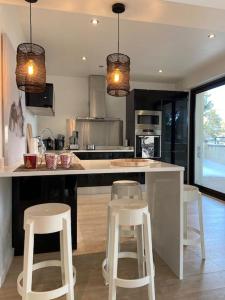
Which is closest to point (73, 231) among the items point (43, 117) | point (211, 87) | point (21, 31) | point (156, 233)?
point (156, 233)

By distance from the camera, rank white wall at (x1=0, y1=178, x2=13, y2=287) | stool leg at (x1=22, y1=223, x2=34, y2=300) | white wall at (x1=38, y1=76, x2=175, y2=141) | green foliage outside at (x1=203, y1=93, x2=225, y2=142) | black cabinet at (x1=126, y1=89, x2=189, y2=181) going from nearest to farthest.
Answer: stool leg at (x1=22, y1=223, x2=34, y2=300)
white wall at (x1=0, y1=178, x2=13, y2=287)
green foliage outside at (x1=203, y1=93, x2=225, y2=142)
black cabinet at (x1=126, y1=89, x2=189, y2=181)
white wall at (x1=38, y1=76, x2=175, y2=141)

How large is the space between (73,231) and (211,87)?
4.11m

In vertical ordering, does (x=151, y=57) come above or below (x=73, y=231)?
above

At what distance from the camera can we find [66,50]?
159 inches

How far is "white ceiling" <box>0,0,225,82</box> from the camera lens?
82.4 inches

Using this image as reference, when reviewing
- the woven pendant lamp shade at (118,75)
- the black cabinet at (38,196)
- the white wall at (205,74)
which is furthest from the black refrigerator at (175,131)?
the black cabinet at (38,196)

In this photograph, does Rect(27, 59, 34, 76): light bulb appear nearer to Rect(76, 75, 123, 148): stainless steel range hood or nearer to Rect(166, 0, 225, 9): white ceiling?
Rect(166, 0, 225, 9): white ceiling

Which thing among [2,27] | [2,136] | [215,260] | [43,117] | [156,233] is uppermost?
[2,27]

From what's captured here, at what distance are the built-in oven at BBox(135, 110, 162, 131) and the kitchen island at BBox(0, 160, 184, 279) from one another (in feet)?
9.28

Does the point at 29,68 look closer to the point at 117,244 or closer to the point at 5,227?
the point at 5,227

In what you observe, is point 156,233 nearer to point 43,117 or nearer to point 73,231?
point 73,231

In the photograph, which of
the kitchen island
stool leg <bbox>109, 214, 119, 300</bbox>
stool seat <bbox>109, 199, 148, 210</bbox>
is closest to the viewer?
stool leg <bbox>109, 214, 119, 300</bbox>

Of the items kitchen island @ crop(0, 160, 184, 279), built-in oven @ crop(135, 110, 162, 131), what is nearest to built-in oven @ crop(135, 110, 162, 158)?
built-in oven @ crop(135, 110, 162, 131)

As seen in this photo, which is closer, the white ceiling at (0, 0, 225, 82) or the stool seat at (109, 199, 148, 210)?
the stool seat at (109, 199, 148, 210)
